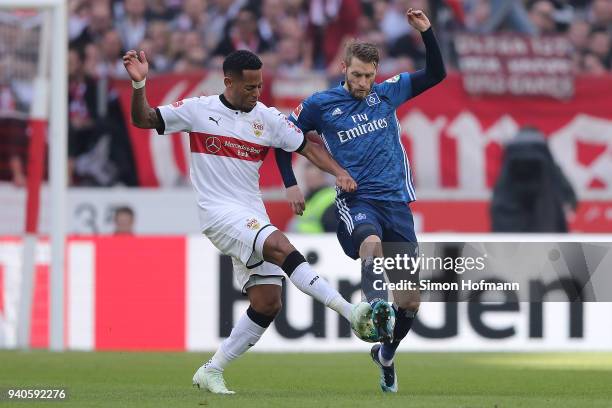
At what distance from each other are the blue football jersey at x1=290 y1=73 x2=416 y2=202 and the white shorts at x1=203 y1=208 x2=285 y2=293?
854 millimetres

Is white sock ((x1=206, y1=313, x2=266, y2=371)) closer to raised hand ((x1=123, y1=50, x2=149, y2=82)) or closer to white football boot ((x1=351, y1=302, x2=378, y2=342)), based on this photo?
white football boot ((x1=351, y1=302, x2=378, y2=342))

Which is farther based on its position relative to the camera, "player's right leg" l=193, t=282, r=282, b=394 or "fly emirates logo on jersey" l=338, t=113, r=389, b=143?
"fly emirates logo on jersey" l=338, t=113, r=389, b=143

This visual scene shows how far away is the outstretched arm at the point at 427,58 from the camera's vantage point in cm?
979

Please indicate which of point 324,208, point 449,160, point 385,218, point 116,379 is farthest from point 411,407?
point 449,160

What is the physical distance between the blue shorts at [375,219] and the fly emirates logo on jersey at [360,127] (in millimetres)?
443

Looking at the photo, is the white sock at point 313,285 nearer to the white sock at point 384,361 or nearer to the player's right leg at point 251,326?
the player's right leg at point 251,326

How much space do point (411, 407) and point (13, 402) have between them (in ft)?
8.30

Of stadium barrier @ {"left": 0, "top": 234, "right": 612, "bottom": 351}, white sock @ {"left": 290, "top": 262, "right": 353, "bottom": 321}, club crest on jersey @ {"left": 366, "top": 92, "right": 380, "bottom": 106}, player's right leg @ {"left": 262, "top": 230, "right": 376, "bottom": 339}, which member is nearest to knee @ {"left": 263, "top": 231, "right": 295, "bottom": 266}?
player's right leg @ {"left": 262, "top": 230, "right": 376, "bottom": 339}

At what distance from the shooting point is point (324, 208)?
1719 cm

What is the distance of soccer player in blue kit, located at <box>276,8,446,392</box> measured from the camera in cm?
992

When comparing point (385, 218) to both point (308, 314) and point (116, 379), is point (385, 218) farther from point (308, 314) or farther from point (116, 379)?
point (308, 314)
